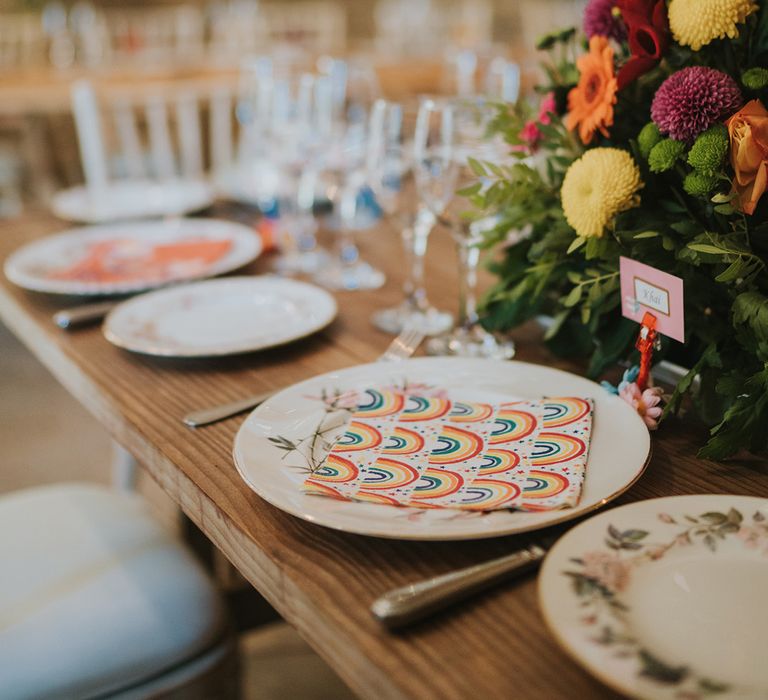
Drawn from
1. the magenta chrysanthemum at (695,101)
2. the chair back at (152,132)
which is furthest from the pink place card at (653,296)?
the chair back at (152,132)

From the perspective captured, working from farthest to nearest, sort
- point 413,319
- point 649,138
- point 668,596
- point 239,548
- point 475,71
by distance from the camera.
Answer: point 475,71, point 413,319, point 649,138, point 239,548, point 668,596

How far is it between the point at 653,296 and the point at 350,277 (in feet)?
1.89

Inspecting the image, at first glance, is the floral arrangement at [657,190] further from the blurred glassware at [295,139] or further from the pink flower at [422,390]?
the blurred glassware at [295,139]

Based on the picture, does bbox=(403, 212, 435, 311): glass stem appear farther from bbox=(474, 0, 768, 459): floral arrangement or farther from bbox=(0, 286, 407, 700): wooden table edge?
bbox=(0, 286, 407, 700): wooden table edge

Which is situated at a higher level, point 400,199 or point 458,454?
point 400,199

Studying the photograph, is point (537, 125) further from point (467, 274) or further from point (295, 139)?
point (295, 139)

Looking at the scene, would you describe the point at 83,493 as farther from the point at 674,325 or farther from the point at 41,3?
the point at 41,3

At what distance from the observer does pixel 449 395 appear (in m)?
0.81

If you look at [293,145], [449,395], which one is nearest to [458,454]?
[449,395]

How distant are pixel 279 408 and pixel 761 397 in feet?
1.30

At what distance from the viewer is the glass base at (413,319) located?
1.04 metres

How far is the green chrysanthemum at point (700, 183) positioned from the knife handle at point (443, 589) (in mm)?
323

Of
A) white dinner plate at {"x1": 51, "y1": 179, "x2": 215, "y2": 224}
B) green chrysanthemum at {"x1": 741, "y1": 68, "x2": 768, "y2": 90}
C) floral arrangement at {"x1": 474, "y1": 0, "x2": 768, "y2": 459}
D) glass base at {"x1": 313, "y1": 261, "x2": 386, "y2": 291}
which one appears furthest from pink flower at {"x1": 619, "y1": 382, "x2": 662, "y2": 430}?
white dinner plate at {"x1": 51, "y1": 179, "x2": 215, "y2": 224}

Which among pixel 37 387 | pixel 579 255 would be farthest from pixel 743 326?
pixel 37 387
